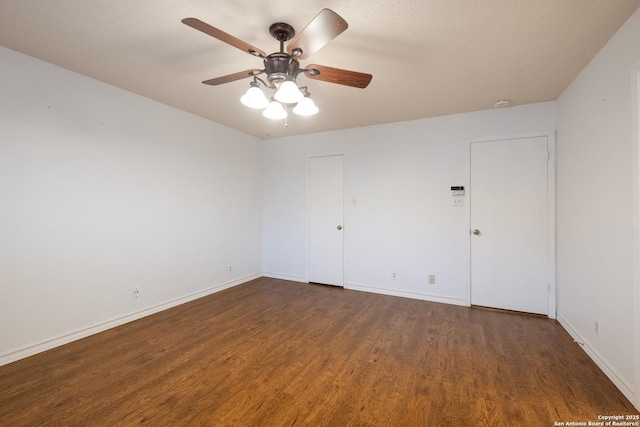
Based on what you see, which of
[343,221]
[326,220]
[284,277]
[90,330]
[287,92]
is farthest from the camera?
[284,277]

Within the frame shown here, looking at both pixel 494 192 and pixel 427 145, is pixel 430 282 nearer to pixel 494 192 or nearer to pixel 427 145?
pixel 494 192

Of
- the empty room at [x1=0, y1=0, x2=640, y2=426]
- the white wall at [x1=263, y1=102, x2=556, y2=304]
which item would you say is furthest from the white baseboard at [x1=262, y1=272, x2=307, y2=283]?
the empty room at [x1=0, y1=0, x2=640, y2=426]

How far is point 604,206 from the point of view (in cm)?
211

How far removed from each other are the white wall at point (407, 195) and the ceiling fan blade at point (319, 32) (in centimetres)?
263

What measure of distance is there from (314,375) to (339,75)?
2188 millimetres

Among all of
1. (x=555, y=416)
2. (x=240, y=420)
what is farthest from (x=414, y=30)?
(x=240, y=420)

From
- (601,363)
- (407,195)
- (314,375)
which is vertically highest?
(407,195)

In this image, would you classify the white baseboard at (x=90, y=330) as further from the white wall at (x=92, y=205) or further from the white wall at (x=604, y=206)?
the white wall at (x=604, y=206)

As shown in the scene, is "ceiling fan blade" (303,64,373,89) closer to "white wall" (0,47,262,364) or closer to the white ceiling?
the white ceiling

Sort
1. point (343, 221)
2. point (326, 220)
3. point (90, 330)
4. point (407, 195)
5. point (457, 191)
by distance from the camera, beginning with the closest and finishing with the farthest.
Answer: point (90, 330) → point (457, 191) → point (407, 195) → point (343, 221) → point (326, 220)

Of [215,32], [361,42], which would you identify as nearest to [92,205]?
[215,32]

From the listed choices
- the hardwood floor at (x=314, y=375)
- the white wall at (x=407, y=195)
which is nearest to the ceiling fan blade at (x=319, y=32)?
the hardwood floor at (x=314, y=375)

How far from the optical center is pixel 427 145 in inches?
151

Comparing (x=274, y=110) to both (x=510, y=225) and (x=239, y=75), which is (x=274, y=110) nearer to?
(x=239, y=75)
